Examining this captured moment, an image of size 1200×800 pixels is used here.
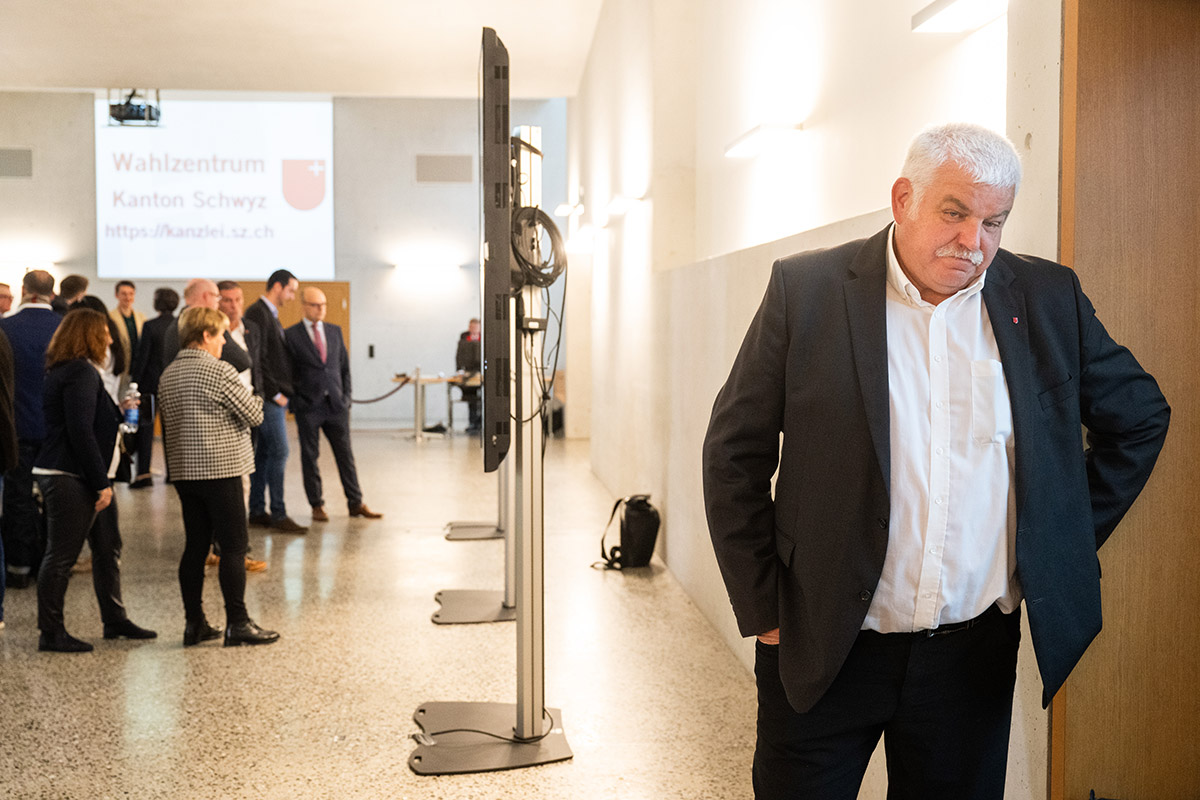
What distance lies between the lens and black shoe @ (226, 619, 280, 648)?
431cm

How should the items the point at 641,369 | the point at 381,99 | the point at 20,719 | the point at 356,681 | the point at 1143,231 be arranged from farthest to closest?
1. the point at 381,99
2. the point at 641,369
3. the point at 356,681
4. the point at 20,719
5. the point at 1143,231

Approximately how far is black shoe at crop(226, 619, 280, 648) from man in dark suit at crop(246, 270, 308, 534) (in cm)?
244

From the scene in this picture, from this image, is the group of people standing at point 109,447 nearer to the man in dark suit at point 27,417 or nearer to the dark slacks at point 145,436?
the man in dark suit at point 27,417

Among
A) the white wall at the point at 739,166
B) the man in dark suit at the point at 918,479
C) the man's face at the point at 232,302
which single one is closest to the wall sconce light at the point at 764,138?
the white wall at the point at 739,166

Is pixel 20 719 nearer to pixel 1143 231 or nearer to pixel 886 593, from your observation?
pixel 886 593

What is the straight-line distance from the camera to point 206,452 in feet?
13.4

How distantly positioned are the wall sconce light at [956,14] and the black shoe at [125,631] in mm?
3925

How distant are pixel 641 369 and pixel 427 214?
1011 cm

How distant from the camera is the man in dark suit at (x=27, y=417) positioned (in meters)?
4.96

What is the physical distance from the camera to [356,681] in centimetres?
391

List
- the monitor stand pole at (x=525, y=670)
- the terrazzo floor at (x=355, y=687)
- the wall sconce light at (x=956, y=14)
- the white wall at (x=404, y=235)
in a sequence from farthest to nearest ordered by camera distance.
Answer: the white wall at (x=404, y=235), the monitor stand pole at (x=525, y=670), the terrazzo floor at (x=355, y=687), the wall sconce light at (x=956, y=14)

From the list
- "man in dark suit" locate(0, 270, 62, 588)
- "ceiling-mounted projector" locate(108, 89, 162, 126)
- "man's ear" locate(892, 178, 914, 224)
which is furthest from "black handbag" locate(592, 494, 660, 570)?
"ceiling-mounted projector" locate(108, 89, 162, 126)

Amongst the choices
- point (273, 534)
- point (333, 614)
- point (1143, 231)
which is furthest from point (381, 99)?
point (1143, 231)

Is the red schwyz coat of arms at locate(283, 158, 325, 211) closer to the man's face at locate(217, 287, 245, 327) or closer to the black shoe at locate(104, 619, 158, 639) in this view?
the man's face at locate(217, 287, 245, 327)
